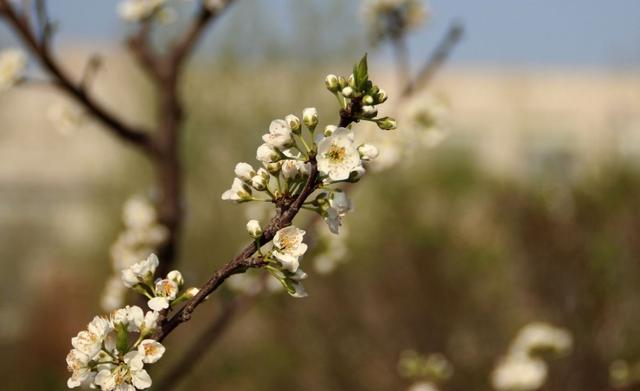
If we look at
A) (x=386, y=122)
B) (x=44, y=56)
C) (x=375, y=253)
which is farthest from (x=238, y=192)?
(x=375, y=253)

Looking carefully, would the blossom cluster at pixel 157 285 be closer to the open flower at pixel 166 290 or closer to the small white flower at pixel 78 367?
the open flower at pixel 166 290

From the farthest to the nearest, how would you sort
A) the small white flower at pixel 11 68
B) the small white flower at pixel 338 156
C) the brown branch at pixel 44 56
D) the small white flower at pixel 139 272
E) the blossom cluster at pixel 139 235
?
the blossom cluster at pixel 139 235
the small white flower at pixel 11 68
the brown branch at pixel 44 56
the small white flower at pixel 139 272
the small white flower at pixel 338 156

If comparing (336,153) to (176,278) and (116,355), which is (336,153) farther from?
(116,355)

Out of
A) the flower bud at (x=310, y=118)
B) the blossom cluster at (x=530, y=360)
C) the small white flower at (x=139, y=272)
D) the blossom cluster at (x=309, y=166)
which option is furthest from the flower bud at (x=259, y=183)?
the blossom cluster at (x=530, y=360)

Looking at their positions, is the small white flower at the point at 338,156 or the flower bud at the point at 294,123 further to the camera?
the flower bud at the point at 294,123

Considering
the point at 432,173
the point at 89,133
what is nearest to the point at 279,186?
the point at 432,173

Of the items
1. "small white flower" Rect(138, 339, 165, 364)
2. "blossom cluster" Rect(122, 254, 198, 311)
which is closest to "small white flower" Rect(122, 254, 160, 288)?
"blossom cluster" Rect(122, 254, 198, 311)

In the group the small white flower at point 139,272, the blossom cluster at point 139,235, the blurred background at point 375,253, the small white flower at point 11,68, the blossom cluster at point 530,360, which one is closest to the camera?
the small white flower at point 139,272
